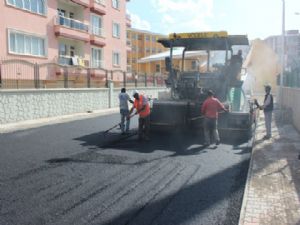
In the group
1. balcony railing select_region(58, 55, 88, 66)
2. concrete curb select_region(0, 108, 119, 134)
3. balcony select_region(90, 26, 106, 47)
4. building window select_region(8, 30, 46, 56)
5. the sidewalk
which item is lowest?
the sidewalk

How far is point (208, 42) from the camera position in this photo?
11.1 metres

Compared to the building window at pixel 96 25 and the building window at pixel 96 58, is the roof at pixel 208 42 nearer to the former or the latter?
the building window at pixel 96 58

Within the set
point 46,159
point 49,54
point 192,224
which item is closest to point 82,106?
point 49,54

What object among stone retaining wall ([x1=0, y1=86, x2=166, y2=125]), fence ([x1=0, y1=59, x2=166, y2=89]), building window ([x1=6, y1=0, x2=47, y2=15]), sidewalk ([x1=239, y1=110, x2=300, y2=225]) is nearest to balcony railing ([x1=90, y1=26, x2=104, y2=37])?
building window ([x1=6, y1=0, x2=47, y2=15])

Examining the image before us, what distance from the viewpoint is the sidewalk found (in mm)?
4750

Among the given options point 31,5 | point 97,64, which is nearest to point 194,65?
point 31,5

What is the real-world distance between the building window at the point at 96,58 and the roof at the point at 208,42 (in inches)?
774

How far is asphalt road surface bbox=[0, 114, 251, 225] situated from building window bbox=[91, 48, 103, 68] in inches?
Result: 807

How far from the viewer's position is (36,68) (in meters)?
16.1

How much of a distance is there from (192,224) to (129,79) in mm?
22098

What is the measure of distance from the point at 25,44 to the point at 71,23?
628 cm

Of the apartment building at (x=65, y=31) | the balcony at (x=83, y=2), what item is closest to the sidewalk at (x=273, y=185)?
the apartment building at (x=65, y=31)

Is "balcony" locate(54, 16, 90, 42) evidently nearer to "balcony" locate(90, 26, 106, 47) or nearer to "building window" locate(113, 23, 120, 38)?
"balcony" locate(90, 26, 106, 47)

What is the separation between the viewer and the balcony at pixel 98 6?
1160 inches
